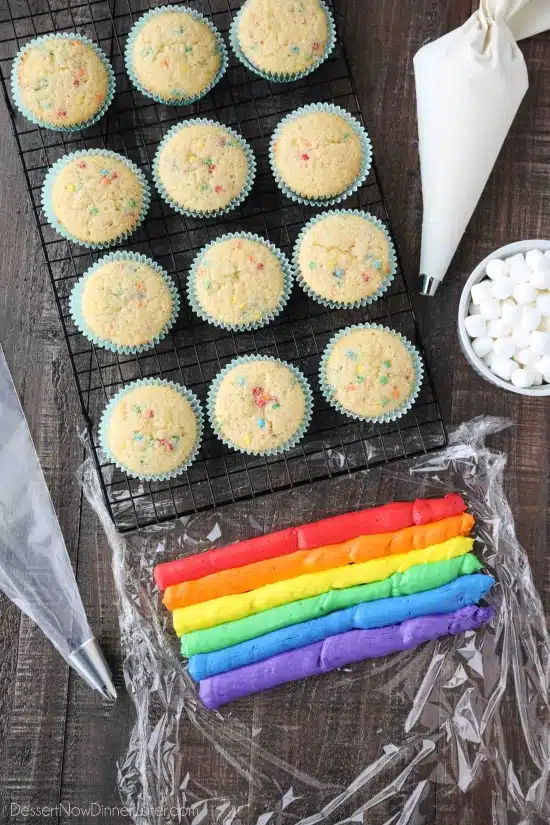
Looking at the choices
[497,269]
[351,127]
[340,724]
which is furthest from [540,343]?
[340,724]

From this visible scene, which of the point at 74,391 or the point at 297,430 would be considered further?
the point at 74,391

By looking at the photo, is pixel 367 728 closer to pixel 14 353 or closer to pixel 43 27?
pixel 14 353

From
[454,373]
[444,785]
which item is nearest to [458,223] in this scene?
[454,373]

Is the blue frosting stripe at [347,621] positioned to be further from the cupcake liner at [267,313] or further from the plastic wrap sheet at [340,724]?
the cupcake liner at [267,313]

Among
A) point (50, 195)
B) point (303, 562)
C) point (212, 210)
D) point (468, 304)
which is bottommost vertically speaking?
point (303, 562)

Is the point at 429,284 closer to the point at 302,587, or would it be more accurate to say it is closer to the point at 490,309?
the point at 490,309

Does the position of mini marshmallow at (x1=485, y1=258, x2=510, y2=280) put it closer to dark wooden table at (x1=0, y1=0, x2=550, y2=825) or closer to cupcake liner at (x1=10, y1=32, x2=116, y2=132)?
dark wooden table at (x1=0, y1=0, x2=550, y2=825)
